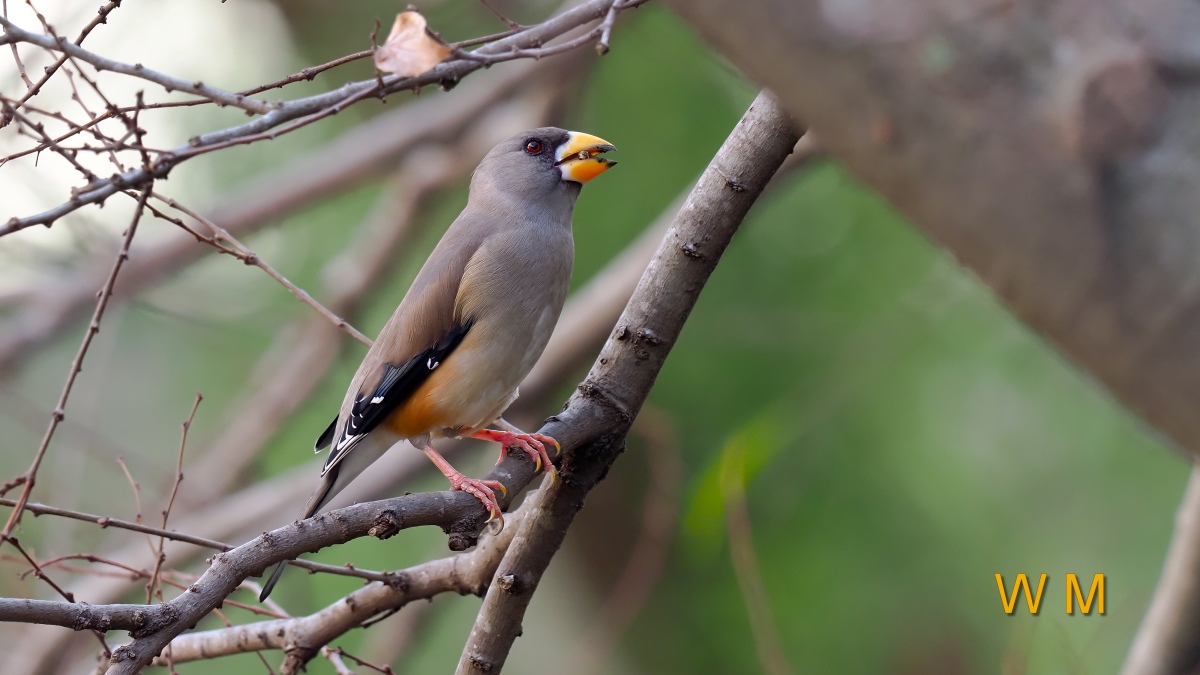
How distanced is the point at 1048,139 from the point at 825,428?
5241 mm

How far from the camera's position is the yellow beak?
11.2 ft

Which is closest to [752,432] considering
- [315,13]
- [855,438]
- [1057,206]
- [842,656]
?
[855,438]

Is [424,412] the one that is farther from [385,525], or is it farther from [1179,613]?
[1179,613]

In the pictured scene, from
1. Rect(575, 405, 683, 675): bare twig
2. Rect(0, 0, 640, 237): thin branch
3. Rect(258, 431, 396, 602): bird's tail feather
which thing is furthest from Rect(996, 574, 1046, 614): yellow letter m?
Rect(0, 0, 640, 237): thin branch

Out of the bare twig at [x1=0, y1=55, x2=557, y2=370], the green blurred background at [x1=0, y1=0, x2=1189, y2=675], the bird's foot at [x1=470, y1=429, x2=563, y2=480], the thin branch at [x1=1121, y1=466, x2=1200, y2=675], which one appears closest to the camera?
the bird's foot at [x1=470, y1=429, x2=563, y2=480]

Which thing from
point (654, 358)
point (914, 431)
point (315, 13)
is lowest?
point (654, 358)

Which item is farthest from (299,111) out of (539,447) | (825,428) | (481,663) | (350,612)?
(825,428)

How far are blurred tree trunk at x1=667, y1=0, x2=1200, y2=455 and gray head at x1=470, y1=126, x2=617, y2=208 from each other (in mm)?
2422

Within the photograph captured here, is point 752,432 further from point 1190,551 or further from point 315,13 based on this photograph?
point 315,13

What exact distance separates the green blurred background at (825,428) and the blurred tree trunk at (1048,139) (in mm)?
4260

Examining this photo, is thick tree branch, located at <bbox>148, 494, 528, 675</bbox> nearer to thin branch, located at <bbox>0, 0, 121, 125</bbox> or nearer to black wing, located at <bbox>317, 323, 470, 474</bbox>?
black wing, located at <bbox>317, 323, 470, 474</bbox>

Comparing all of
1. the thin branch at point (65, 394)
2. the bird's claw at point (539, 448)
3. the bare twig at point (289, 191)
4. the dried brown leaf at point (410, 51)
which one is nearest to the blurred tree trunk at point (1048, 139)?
the dried brown leaf at point (410, 51)

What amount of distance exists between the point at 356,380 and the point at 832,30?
8.45 feet

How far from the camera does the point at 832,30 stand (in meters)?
0.92
